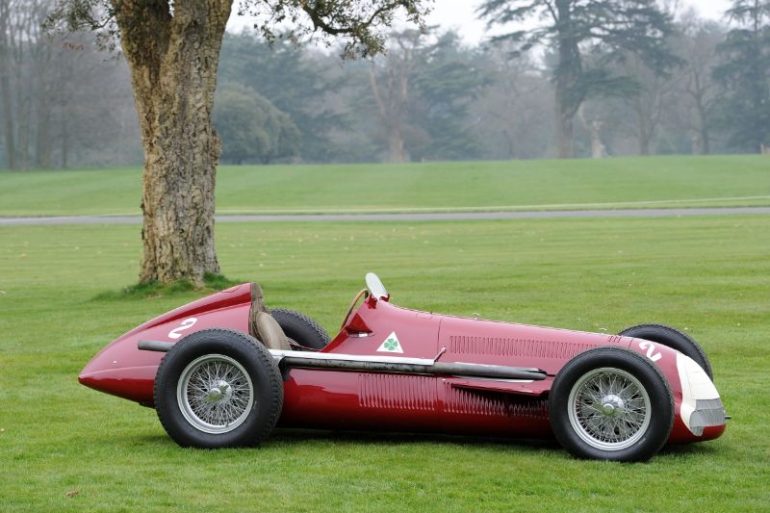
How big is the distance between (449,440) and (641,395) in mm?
1379

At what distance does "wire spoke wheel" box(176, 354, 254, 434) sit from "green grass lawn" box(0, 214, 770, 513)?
221 mm

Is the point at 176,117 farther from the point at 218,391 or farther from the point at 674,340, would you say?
the point at 674,340

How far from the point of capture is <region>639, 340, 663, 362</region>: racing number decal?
773 centimetres

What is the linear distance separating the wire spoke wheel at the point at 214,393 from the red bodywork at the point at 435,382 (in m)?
0.30

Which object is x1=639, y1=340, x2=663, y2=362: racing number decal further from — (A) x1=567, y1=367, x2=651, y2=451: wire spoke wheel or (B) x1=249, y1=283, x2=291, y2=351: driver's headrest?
(B) x1=249, y1=283, x2=291, y2=351: driver's headrest

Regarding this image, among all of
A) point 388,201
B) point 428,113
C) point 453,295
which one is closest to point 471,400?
point 453,295

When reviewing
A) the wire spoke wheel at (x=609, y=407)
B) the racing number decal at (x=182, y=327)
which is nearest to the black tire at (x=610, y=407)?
the wire spoke wheel at (x=609, y=407)

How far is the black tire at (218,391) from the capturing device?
7.67 m

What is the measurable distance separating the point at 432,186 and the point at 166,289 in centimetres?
4980

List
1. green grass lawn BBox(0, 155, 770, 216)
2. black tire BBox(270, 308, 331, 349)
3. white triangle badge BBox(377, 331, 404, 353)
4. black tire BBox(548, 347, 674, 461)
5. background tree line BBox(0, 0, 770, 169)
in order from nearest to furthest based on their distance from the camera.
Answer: black tire BBox(548, 347, 674, 461) < white triangle badge BBox(377, 331, 404, 353) < black tire BBox(270, 308, 331, 349) < green grass lawn BBox(0, 155, 770, 216) < background tree line BBox(0, 0, 770, 169)

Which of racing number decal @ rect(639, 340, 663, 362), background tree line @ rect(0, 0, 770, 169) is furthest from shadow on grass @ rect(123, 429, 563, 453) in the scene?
background tree line @ rect(0, 0, 770, 169)

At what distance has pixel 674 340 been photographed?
8406 millimetres

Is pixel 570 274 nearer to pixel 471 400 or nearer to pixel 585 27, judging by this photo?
pixel 471 400

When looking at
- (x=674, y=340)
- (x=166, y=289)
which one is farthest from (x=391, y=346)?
(x=166, y=289)
